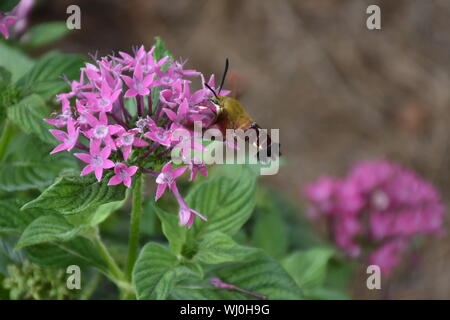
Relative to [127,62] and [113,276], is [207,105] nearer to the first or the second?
[127,62]

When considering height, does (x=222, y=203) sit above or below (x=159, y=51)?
below

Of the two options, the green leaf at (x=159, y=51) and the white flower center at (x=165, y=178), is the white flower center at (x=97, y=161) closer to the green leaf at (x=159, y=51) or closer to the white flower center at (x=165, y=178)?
the white flower center at (x=165, y=178)

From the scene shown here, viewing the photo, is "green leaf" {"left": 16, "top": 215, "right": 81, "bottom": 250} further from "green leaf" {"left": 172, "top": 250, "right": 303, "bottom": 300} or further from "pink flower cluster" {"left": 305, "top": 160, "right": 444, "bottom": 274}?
"pink flower cluster" {"left": 305, "top": 160, "right": 444, "bottom": 274}

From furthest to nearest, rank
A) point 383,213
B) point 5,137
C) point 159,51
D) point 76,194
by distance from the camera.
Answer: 1. point 383,213
2. point 5,137
3. point 159,51
4. point 76,194

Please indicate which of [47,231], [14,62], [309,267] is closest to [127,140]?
[47,231]

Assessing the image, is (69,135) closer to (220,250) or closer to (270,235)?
(220,250)

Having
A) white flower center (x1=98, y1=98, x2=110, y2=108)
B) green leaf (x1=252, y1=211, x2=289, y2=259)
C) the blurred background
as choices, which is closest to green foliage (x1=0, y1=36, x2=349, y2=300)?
white flower center (x1=98, y1=98, x2=110, y2=108)

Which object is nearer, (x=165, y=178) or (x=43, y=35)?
(x=165, y=178)

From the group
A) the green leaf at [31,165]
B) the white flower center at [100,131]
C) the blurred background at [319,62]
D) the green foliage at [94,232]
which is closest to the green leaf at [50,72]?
the green foliage at [94,232]
